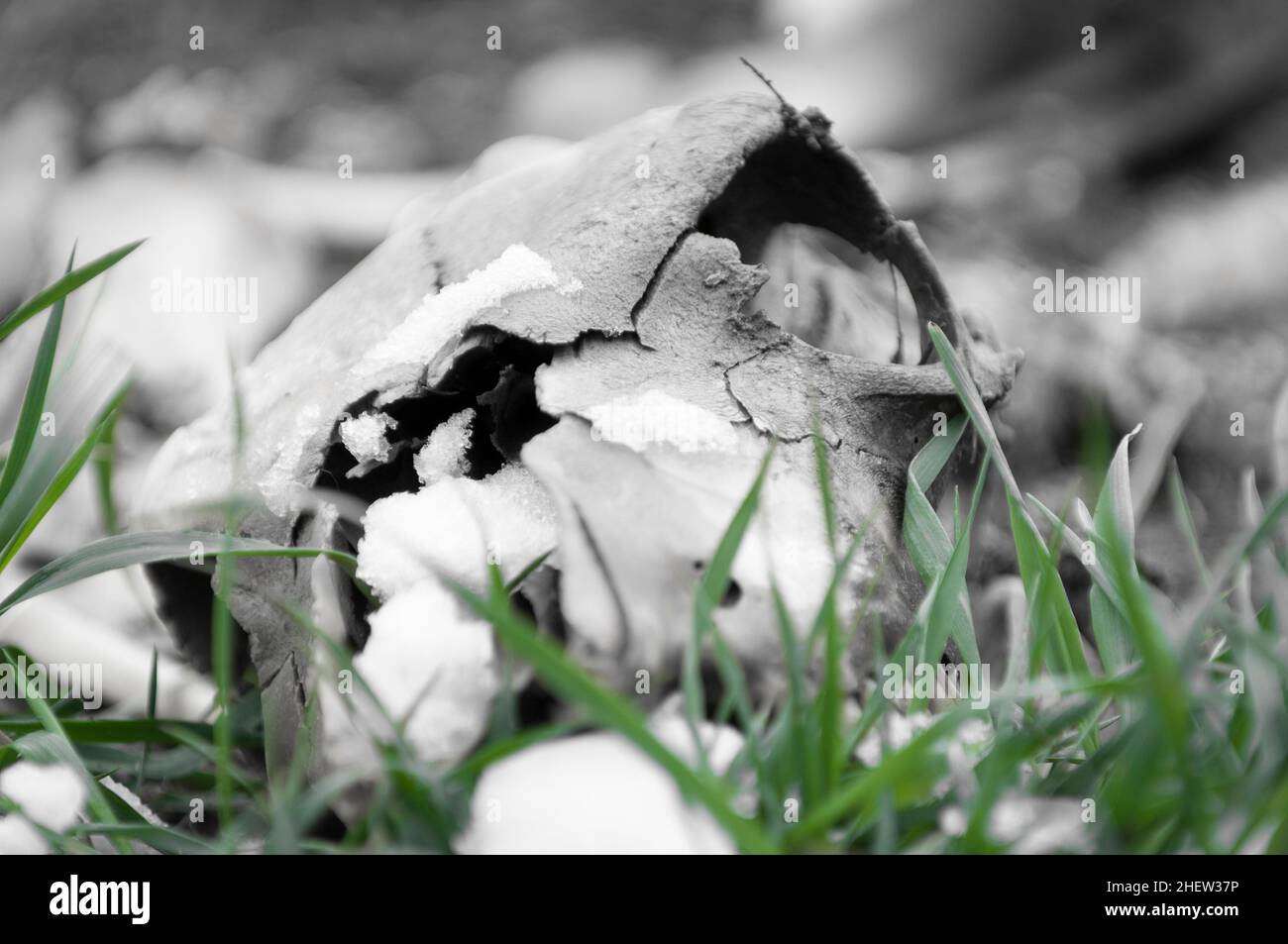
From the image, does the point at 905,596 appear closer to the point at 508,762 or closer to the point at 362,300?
the point at 508,762

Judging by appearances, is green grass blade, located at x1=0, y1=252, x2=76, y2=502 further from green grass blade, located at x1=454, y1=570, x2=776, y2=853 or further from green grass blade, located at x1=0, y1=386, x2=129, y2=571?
green grass blade, located at x1=454, y1=570, x2=776, y2=853

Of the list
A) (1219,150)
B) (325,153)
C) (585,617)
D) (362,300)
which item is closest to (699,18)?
(325,153)

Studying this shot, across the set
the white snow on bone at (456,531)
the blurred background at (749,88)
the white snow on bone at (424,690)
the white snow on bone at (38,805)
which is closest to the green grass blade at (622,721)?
the white snow on bone at (424,690)

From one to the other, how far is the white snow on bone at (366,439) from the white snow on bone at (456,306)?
0.06m

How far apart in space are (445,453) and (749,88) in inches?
84.8

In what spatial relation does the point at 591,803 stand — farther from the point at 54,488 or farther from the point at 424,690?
the point at 54,488

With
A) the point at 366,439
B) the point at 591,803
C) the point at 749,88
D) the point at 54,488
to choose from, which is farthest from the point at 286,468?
the point at 749,88

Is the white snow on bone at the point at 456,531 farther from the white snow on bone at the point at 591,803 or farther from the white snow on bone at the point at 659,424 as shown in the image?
the white snow on bone at the point at 591,803

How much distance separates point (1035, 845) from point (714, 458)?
40cm

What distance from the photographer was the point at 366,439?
1.09 m

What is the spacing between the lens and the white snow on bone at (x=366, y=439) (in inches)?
42.8

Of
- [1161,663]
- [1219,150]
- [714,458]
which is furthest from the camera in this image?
[1219,150]

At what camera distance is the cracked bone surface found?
32.9 inches

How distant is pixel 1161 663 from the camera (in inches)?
25.8
